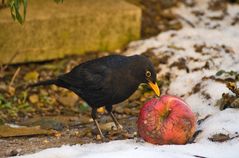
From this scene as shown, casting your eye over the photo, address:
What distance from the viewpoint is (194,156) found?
15.0 ft

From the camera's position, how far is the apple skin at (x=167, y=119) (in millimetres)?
4840

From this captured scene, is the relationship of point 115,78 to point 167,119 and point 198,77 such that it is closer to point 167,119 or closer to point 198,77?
point 167,119

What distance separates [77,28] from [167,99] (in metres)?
2.99

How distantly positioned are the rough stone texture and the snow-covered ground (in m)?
0.29

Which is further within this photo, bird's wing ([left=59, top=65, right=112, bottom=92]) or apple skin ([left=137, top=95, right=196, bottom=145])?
bird's wing ([left=59, top=65, right=112, bottom=92])

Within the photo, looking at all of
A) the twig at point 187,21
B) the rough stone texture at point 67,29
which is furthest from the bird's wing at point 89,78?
the twig at point 187,21

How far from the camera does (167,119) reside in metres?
4.84

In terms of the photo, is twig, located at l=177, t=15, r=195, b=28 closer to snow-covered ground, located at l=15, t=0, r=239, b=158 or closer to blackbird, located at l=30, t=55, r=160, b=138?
snow-covered ground, located at l=15, t=0, r=239, b=158

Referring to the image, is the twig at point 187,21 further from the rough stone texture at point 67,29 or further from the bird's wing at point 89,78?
the bird's wing at point 89,78

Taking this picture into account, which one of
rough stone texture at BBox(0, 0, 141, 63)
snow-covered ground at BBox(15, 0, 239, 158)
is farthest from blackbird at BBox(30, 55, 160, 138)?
rough stone texture at BBox(0, 0, 141, 63)

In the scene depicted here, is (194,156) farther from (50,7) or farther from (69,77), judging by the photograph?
(50,7)

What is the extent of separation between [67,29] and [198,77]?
1.78 metres

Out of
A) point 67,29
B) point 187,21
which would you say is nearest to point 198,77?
point 67,29

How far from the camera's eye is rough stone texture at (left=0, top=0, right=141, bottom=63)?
733cm
